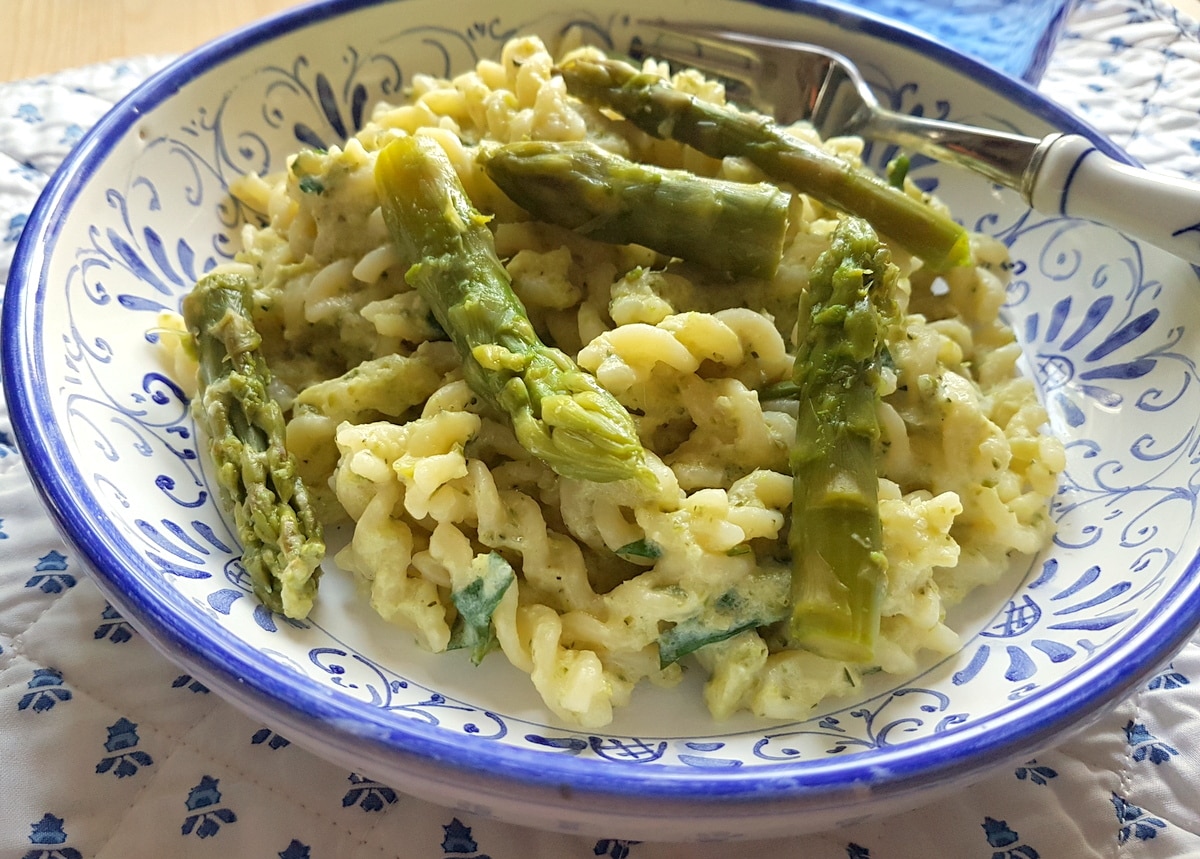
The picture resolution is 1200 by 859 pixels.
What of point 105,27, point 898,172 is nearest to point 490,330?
point 898,172

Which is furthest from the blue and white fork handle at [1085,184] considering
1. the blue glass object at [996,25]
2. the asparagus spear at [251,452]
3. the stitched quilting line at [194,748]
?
the stitched quilting line at [194,748]

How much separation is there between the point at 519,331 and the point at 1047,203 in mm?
1508

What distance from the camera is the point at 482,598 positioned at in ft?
6.16

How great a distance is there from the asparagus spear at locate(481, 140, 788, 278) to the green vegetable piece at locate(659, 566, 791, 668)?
78 cm

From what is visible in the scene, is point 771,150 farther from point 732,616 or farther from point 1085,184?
point 732,616

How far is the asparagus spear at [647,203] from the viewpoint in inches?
85.4

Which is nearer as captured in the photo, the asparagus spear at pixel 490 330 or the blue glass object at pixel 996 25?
the asparagus spear at pixel 490 330

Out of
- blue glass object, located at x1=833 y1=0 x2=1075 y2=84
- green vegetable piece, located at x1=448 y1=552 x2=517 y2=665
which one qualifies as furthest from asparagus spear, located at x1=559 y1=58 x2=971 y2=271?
blue glass object, located at x1=833 y1=0 x2=1075 y2=84

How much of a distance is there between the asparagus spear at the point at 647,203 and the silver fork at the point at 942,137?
0.80 m

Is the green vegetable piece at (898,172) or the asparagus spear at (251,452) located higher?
the green vegetable piece at (898,172)

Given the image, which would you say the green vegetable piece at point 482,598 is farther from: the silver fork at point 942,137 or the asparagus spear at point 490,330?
the silver fork at point 942,137

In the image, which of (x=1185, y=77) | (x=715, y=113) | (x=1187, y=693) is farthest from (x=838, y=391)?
(x=1185, y=77)

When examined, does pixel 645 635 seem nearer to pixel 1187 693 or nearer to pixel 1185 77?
pixel 1187 693

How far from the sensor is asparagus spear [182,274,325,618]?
6.29 feet
